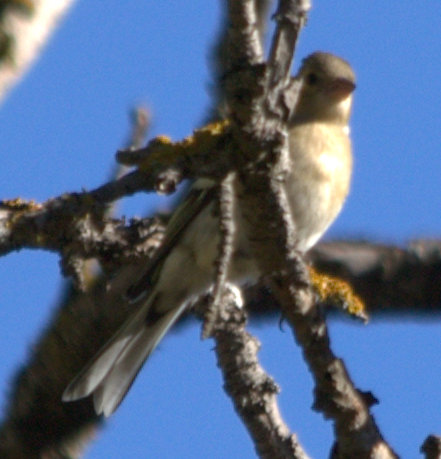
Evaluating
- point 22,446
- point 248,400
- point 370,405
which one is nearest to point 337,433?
point 370,405

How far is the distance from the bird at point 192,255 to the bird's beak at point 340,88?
0.59ft

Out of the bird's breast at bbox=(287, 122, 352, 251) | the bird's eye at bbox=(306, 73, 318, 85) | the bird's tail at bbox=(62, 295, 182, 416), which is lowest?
the bird's tail at bbox=(62, 295, 182, 416)

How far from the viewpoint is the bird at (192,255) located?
397cm

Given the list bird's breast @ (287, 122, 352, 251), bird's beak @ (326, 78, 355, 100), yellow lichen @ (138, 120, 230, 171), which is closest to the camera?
yellow lichen @ (138, 120, 230, 171)

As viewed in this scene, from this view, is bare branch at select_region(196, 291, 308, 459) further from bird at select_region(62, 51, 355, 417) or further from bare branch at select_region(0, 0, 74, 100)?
bare branch at select_region(0, 0, 74, 100)

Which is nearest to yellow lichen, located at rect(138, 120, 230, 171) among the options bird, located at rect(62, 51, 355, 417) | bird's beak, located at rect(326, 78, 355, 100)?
bird, located at rect(62, 51, 355, 417)

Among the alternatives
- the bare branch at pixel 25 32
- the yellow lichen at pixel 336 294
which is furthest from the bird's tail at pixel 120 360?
the bare branch at pixel 25 32

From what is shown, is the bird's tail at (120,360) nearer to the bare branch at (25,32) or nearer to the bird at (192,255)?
the bird at (192,255)

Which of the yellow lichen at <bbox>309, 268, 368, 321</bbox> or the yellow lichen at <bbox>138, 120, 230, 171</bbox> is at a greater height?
the yellow lichen at <bbox>309, 268, 368, 321</bbox>

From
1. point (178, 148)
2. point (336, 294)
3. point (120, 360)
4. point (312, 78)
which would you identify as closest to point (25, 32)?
point (178, 148)

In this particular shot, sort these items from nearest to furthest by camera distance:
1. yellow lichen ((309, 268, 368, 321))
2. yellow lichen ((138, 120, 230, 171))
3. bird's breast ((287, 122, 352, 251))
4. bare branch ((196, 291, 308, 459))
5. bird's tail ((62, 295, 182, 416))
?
1. yellow lichen ((138, 120, 230, 171))
2. bare branch ((196, 291, 308, 459))
3. yellow lichen ((309, 268, 368, 321))
4. bird's tail ((62, 295, 182, 416))
5. bird's breast ((287, 122, 352, 251))

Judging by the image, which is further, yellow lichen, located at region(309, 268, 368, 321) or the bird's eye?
the bird's eye

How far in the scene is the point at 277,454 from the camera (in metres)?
3.24

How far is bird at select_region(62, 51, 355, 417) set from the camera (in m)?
3.97
